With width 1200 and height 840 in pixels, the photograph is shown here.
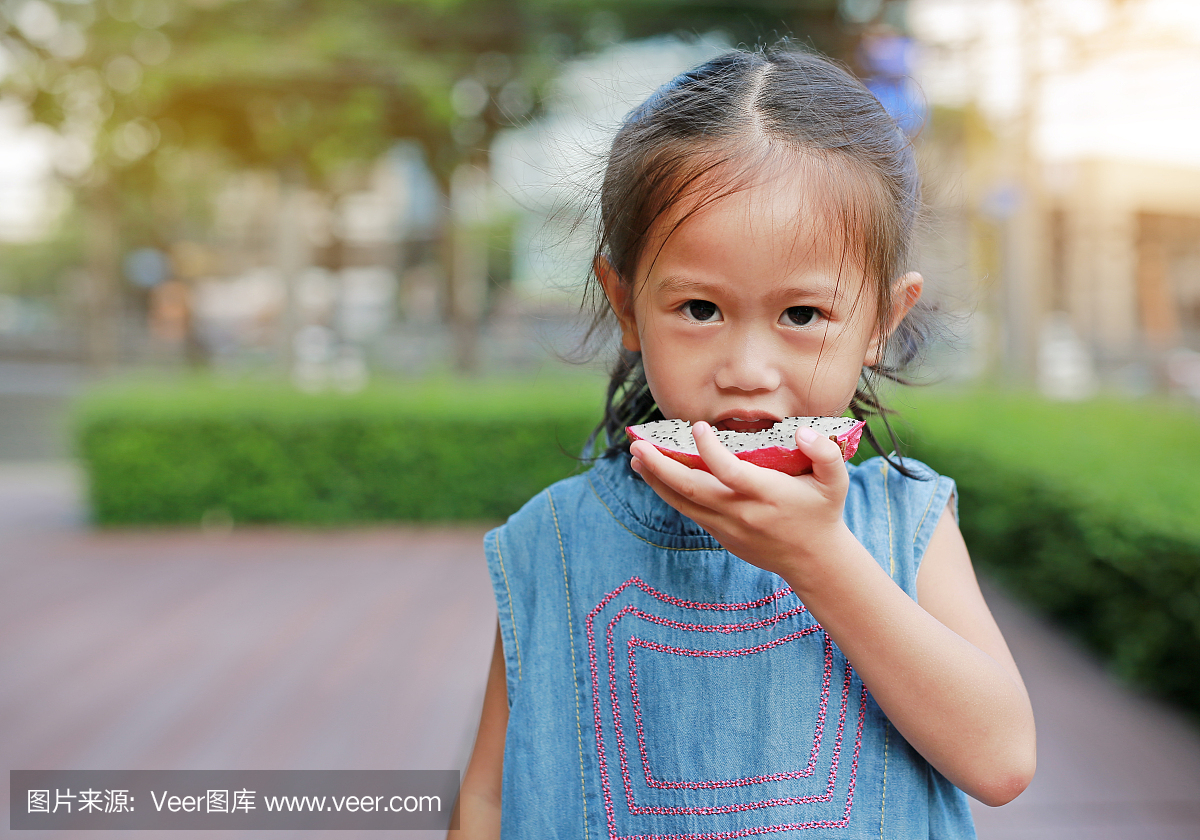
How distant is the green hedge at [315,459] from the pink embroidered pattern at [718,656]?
20.6ft

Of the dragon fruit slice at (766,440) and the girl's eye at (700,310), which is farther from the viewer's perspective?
the girl's eye at (700,310)

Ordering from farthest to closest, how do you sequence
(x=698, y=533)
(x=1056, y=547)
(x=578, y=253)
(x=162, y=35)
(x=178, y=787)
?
(x=162, y=35) → (x=1056, y=547) → (x=178, y=787) → (x=578, y=253) → (x=698, y=533)

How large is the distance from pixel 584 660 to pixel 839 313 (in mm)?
466

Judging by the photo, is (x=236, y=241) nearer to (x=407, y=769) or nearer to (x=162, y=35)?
(x=162, y=35)

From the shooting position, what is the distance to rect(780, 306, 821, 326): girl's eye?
2.97 ft

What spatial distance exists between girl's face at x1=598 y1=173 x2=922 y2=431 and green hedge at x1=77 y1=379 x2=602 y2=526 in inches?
251

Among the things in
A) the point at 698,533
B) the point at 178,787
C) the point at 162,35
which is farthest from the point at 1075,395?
the point at 162,35

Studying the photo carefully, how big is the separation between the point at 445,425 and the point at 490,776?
648 cm

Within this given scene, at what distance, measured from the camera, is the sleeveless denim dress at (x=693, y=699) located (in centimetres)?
96

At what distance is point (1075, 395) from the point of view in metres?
7.74

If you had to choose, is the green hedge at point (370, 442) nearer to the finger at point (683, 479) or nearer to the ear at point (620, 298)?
the ear at point (620, 298)

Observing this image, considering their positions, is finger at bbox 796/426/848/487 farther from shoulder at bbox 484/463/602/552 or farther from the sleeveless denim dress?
shoulder at bbox 484/463/602/552

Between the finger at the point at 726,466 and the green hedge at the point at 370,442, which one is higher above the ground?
the finger at the point at 726,466

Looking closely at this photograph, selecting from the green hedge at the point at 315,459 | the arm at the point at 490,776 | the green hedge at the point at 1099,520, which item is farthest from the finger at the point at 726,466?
the green hedge at the point at 315,459
